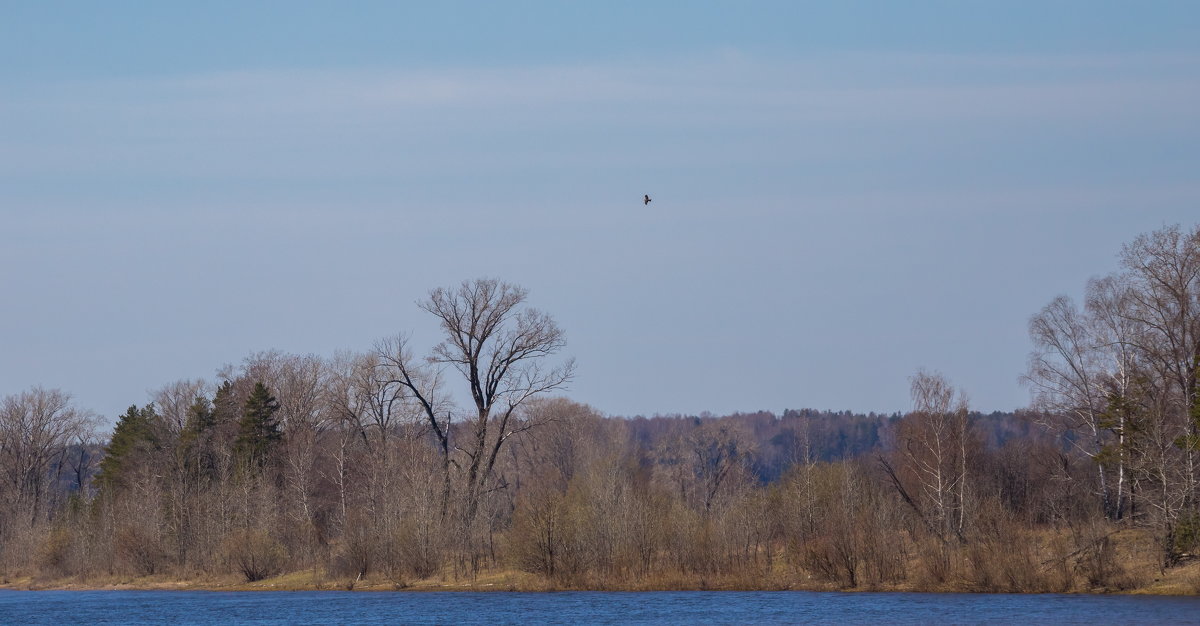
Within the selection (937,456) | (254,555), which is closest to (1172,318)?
(937,456)

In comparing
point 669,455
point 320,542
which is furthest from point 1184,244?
point 669,455

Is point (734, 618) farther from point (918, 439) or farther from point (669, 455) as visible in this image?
point (669, 455)

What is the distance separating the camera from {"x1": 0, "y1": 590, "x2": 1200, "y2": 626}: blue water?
42094mm

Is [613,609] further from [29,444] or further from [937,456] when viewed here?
[29,444]

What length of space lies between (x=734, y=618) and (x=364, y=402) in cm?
4212

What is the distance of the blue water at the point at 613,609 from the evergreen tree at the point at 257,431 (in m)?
18.4

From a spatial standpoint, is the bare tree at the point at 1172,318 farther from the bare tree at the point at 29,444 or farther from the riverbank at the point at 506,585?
the bare tree at the point at 29,444

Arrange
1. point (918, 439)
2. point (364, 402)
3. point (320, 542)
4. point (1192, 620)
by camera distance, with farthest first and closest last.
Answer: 1. point (364, 402)
2. point (320, 542)
3. point (918, 439)
4. point (1192, 620)

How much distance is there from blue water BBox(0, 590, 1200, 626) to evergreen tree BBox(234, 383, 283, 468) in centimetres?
1837

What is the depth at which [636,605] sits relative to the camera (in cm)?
5147

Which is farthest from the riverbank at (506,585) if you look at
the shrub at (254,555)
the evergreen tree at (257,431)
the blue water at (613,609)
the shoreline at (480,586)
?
the evergreen tree at (257,431)

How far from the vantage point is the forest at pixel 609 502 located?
171 ft

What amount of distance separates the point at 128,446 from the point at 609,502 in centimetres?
4853

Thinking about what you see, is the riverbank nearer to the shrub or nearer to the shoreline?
the shoreline
